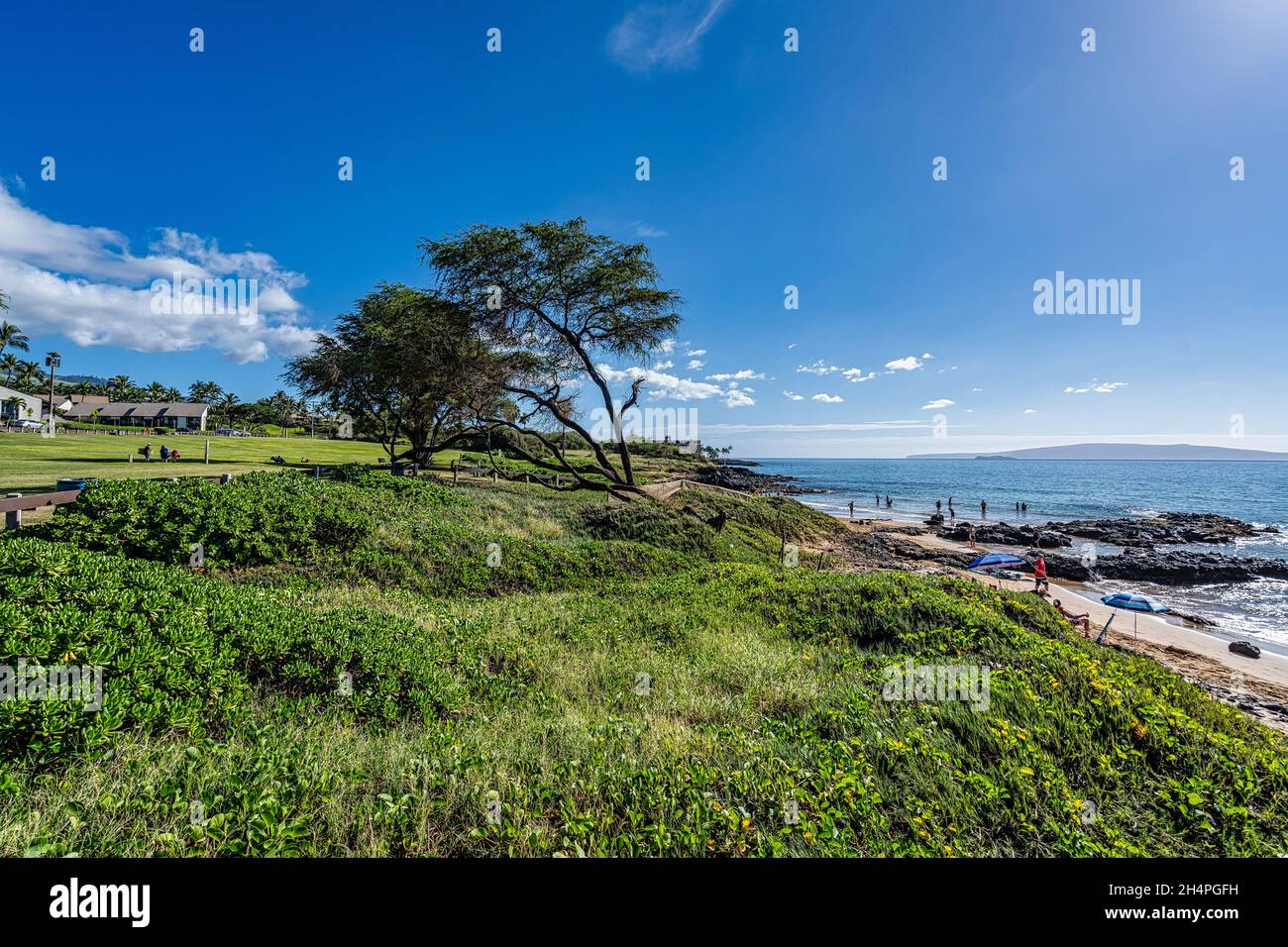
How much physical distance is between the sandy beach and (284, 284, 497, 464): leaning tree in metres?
25.2

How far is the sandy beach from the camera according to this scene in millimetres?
12250

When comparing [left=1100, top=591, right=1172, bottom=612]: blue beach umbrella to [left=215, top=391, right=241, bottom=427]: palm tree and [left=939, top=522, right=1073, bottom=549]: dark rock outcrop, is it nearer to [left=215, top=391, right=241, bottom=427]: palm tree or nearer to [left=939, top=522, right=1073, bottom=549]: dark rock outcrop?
[left=939, top=522, right=1073, bottom=549]: dark rock outcrop

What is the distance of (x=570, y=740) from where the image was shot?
4.77 meters

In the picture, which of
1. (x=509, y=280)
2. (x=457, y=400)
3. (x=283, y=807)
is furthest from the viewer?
(x=457, y=400)

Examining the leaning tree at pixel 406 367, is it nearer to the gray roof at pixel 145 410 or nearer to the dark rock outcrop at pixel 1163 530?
the dark rock outcrop at pixel 1163 530

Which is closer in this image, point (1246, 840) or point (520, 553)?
point (1246, 840)

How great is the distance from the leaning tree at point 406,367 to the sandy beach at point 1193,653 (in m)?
25.2

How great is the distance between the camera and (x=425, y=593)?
37.5ft

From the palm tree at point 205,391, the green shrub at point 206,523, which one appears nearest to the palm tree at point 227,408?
the palm tree at point 205,391

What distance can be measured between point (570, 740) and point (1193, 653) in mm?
21530

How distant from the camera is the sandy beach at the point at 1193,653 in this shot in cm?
1225
